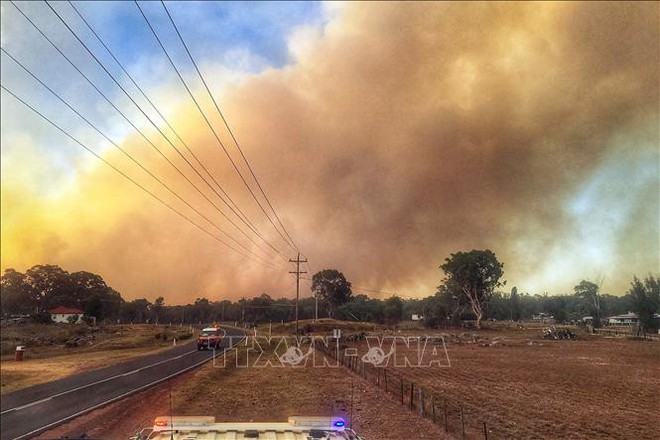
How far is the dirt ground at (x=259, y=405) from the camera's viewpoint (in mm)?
19720

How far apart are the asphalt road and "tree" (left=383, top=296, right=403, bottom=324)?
109230mm

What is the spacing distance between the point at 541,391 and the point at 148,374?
2815 cm

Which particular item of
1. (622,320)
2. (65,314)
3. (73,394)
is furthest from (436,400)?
(65,314)

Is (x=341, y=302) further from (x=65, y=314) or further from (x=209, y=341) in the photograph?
(x=209, y=341)

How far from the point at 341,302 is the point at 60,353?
131560mm

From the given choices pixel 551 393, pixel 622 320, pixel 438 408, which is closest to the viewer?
pixel 438 408

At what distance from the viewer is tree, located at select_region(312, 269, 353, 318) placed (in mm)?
181875

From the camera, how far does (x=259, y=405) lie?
2495cm

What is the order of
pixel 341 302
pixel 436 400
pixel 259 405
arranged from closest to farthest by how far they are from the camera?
pixel 259 405
pixel 436 400
pixel 341 302

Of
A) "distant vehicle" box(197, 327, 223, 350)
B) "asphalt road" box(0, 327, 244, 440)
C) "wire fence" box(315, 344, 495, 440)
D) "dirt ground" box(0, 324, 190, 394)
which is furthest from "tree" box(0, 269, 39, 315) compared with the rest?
"wire fence" box(315, 344, 495, 440)

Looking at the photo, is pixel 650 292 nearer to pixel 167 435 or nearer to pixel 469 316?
pixel 167 435

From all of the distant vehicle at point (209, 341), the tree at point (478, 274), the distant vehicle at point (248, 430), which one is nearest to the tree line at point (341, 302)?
the tree at point (478, 274)

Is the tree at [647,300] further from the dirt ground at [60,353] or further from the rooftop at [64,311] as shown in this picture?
the rooftop at [64,311]

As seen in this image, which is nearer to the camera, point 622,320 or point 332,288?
point 622,320
